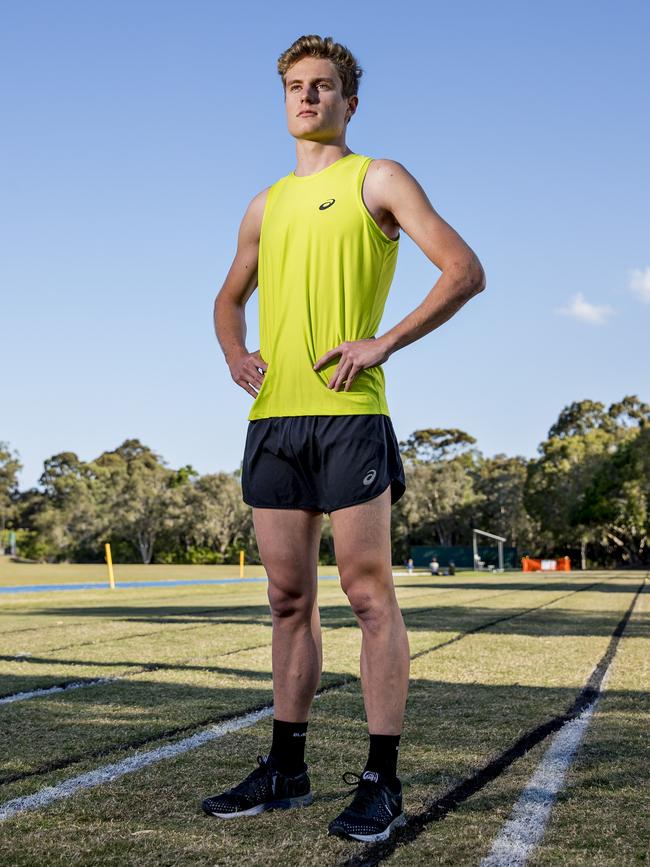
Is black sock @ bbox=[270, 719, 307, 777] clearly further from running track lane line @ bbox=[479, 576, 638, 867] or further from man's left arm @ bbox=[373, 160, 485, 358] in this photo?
Answer: man's left arm @ bbox=[373, 160, 485, 358]

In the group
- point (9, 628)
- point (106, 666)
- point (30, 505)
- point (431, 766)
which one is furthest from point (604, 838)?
point (30, 505)

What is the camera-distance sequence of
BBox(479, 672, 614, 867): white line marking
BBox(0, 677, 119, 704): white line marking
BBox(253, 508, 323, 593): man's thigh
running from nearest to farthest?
BBox(479, 672, 614, 867): white line marking, BBox(253, 508, 323, 593): man's thigh, BBox(0, 677, 119, 704): white line marking

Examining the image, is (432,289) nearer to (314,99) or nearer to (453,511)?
(314,99)

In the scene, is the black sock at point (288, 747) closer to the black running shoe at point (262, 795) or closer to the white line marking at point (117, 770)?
the black running shoe at point (262, 795)

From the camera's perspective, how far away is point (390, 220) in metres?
3.01

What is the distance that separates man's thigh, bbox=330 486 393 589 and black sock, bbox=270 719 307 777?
1.78 ft

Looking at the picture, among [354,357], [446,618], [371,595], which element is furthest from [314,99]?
[446,618]

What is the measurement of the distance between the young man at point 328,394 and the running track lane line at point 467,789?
96mm

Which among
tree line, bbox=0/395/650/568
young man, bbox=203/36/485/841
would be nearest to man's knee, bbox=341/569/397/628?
young man, bbox=203/36/485/841

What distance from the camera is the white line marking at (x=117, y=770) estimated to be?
9.49 ft

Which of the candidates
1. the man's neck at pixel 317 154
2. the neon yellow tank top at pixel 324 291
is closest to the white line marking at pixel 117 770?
the neon yellow tank top at pixel 324 291

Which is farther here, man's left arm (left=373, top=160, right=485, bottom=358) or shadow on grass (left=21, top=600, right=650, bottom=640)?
shadow on grass (left=21, top=600, right=650, bottom=640)

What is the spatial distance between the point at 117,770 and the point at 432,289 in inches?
76.4

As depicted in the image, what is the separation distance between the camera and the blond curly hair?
120 inches
